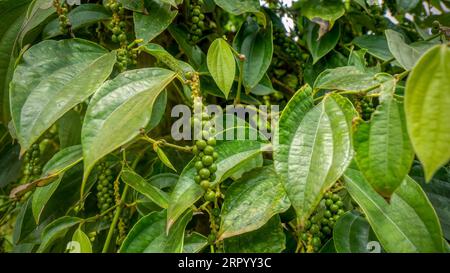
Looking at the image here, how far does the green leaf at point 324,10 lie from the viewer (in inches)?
27.6

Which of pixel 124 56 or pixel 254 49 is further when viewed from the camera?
pixel 254 49

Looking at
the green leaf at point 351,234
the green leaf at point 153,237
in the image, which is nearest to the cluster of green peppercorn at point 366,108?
the green leaf at point 351,234

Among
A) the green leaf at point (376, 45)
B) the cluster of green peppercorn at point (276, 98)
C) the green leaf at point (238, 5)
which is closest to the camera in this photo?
the green leaf at point (238, 5)

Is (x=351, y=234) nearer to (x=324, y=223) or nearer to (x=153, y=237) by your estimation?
(x=324, y=223)

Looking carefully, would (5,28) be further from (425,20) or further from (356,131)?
(425,20)

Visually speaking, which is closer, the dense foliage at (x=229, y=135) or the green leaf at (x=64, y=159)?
the dense foliage at (x=229, y=135)

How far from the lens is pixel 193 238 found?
0.54 metres

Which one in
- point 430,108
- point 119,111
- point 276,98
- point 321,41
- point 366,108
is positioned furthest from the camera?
point 276,98

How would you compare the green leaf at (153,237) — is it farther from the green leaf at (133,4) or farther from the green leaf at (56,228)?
the green leaf at (133,4)

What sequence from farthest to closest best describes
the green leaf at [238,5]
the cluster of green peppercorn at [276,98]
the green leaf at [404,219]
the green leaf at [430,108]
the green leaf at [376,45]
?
the cluster of green peppercorn at [276,98]
the green leaf at [376,45]
the green leaf at [238,5]
the green leaf at [404,219]
the green leaf at [430,108]

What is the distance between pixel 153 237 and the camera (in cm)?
51

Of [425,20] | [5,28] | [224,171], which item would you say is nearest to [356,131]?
[224,171]

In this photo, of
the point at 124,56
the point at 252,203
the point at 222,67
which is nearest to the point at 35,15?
the point at 124,56

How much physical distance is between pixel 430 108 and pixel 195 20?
0.42 metres
